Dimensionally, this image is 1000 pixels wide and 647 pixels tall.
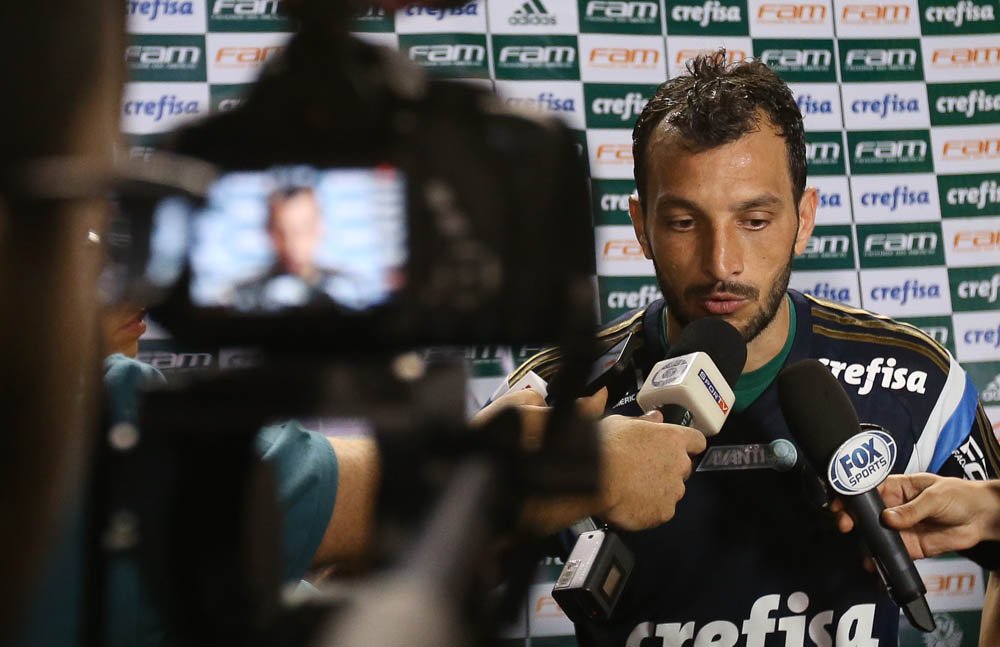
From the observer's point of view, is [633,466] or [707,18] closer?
[633,466]

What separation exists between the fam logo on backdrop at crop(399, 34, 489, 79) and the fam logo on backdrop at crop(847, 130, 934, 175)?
101 centimetres

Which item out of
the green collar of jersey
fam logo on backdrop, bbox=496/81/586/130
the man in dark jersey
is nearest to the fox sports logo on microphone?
the man in dark jersey

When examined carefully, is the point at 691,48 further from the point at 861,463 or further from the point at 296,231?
the point at 296,231

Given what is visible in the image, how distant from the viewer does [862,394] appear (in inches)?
52.5

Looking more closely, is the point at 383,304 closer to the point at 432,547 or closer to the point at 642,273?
the point at 432,547

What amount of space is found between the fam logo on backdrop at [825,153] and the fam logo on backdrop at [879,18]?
0.29 metres

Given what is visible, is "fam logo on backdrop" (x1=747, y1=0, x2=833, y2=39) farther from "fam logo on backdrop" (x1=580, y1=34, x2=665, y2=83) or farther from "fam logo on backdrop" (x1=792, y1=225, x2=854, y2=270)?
"fam logo on backdrop" (x1=792, y1=225, x2=854, y2=270)

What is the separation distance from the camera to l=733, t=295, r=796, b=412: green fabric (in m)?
1.32

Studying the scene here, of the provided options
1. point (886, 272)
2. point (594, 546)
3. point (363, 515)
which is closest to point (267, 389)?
point (363, 515)

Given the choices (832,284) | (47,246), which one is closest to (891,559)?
(47,246)

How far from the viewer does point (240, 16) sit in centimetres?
256

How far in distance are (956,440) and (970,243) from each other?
5.37 feet

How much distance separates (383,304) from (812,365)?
77 cm

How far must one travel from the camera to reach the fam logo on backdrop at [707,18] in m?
2.69
